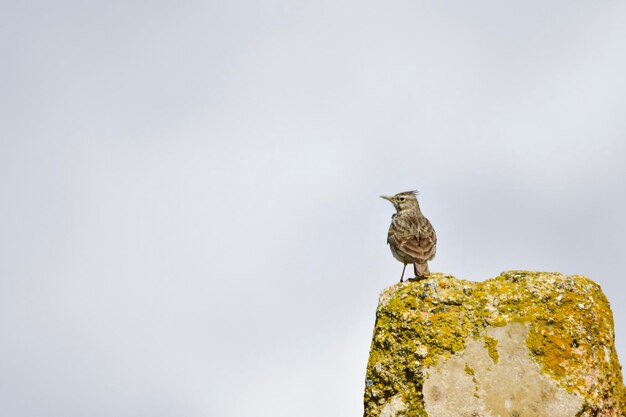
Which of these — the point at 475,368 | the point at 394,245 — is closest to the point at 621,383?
the point at 475,368

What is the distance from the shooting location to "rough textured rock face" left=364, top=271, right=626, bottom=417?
6805mm

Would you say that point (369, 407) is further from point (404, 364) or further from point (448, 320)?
point (448, 320)

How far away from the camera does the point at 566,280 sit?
23.9ft

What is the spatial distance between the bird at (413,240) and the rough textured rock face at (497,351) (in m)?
6.13

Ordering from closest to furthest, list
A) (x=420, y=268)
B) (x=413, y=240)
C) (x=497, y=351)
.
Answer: (x=497, y=351) → (x=420, y=268) → (x=413, y=240)

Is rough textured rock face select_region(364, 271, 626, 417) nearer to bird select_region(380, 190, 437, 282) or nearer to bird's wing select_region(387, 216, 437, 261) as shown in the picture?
bird select_region(380, 190, 437, 282)

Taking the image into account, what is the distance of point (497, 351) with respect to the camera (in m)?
6.97

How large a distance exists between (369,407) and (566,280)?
82.5 inches

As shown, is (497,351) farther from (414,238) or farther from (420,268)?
(414,238)

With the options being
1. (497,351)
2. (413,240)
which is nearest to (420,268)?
(413,240)

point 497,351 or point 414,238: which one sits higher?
point 414,238

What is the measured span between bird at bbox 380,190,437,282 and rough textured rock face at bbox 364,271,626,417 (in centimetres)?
613

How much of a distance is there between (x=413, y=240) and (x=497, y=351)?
24.2 ft

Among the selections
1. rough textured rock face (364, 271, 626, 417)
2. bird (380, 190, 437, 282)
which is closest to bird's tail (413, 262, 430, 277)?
bird (380, 190, 437, 282)
